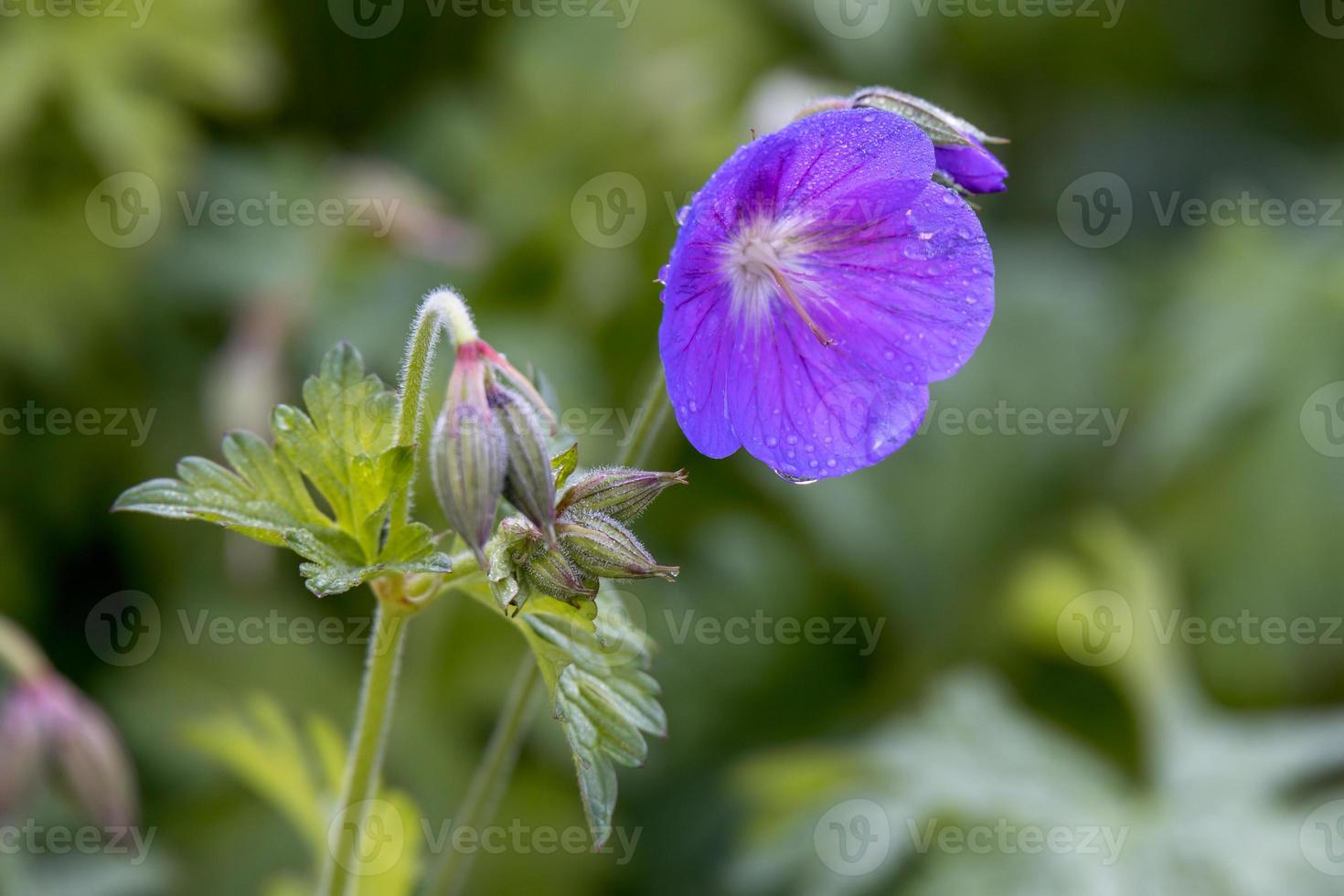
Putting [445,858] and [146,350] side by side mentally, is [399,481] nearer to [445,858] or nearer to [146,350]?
[445,858]

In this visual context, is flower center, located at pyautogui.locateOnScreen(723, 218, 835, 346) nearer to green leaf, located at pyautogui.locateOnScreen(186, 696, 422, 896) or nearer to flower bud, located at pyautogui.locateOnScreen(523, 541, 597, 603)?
flower bud, located at pyautogui.locateOnScreen(523, 541, 597, 603)

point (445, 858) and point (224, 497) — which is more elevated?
point (224, 497)

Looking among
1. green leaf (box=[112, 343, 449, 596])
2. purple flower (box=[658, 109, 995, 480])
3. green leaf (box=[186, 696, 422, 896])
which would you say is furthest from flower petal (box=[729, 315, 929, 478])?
green leaf (box=[186, 696, 422, 896])

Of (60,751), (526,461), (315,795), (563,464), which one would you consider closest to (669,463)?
(315,795)

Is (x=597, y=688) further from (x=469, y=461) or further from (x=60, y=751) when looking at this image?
(x=60, y=751)

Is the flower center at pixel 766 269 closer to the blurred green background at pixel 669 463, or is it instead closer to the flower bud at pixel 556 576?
the flower bud at pixel 556 576

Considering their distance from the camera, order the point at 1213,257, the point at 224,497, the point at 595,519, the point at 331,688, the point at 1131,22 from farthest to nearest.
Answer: the point at 1131,22, the point at 1213,257, the point at 331,688, the point at 224,497, the point at 595,519

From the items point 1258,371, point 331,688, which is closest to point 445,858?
point 331,688
